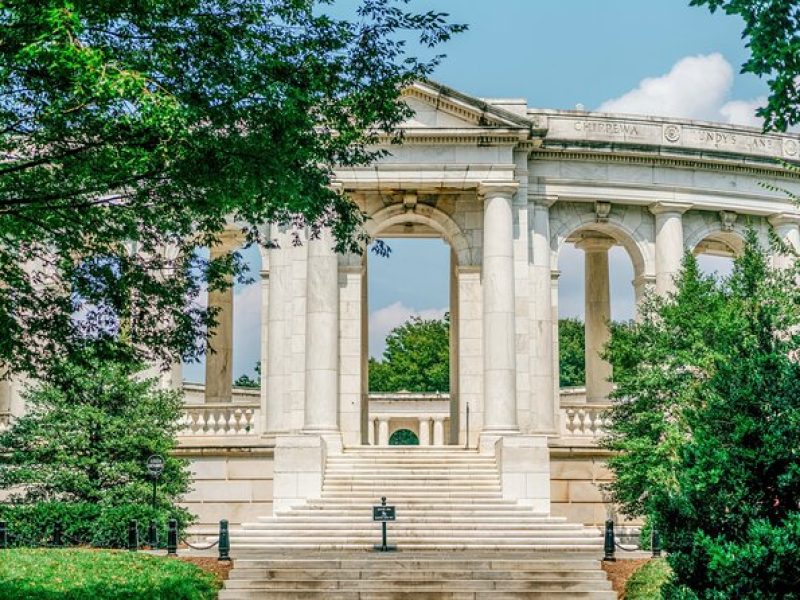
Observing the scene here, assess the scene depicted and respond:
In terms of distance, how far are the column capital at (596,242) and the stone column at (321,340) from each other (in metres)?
16.2

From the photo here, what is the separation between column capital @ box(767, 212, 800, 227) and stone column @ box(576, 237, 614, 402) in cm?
790

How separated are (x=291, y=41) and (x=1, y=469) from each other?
24.9 m

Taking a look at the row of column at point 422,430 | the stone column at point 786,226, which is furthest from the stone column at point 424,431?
the stone column at point 786,226

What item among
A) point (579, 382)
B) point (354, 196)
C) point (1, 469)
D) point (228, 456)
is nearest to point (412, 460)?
point (228, 456)

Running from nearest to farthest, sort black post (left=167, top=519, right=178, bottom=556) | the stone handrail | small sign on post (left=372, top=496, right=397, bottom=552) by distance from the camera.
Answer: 1. black post (left=167, top=519, right=178, bottom=556)
2. small sign on post (left=372, top=496, right=397, bottom=552)
3. the stone handrail

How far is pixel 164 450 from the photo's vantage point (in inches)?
1620

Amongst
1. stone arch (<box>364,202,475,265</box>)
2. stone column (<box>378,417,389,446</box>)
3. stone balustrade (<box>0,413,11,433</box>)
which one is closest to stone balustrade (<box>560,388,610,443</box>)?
stone arch (<box>364,202,475,265</box>)

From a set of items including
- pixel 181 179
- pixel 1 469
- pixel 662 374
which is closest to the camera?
pixel 181 179

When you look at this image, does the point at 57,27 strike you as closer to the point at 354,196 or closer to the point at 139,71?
the point at 139,71

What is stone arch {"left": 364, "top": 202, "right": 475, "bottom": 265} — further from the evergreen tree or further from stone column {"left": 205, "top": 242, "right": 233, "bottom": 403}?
the evergreen tree

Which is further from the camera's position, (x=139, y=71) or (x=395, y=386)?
(x=395, y=386)

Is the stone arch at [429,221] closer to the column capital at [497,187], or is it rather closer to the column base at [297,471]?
the column capital at [497,187]

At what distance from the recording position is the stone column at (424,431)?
72.0 metres

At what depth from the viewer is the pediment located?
4562cm
